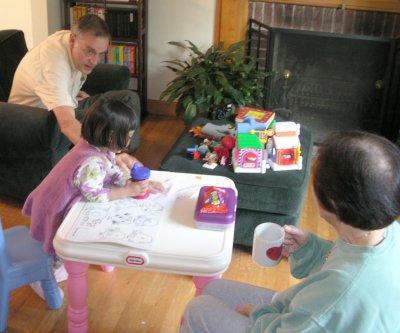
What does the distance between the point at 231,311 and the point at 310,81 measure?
2505 millimetres

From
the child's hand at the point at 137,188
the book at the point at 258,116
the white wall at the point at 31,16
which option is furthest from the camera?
the white wall at the point at 31,16

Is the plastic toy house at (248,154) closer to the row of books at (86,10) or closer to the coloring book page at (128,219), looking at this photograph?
the coloring book page at (128,219)

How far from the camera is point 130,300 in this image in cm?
201

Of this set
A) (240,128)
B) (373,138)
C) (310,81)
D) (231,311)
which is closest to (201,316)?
(231,311)

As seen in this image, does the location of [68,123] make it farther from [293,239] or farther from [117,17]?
[117,17]

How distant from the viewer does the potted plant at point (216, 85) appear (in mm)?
3014

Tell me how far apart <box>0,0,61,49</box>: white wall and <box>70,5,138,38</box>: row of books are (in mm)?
156

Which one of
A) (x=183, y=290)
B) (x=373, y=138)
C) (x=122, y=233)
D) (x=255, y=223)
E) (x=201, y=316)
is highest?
(x=373, y=138)

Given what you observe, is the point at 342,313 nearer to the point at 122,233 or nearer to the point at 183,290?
the point at 122,233

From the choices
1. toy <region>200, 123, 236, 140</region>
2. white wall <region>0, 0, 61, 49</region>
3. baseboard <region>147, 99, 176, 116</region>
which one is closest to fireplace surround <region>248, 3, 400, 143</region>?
baseboard <region>147, 99, 176, 116</region>

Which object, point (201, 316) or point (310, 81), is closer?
point (201, 316)

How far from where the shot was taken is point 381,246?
1.00 metres

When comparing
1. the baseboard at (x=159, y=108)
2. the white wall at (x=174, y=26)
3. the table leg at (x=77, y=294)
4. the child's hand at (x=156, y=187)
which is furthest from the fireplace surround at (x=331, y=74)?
the table leg at (x=77, y=294)

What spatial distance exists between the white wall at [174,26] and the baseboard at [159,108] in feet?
0.76
